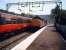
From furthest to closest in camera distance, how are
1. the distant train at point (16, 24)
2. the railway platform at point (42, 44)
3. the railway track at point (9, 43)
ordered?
the distant train at point (16, 24) → the railway track at point (9, 43) → the railway platform at point (42, 44)

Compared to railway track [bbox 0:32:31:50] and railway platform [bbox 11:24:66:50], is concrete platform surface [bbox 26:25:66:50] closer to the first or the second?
railway platform [bbox 11:24:66:50]

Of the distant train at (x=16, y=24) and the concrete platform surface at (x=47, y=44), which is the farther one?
the distant train at (x=16, y=24)

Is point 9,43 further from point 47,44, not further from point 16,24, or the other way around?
point 16,24

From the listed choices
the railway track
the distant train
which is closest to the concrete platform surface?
the railway track

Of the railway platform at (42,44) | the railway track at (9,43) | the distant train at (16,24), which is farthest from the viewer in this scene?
the distant train at (16,24)

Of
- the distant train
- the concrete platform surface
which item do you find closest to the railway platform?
the concrete platform surface

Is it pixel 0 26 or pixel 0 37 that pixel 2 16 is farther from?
pixel 0 37

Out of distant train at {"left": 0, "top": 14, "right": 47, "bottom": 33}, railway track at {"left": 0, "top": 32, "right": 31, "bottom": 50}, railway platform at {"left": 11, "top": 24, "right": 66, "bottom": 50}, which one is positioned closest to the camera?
railway platform at {"left": 11, "top": 24, "right": 66, "bottom": 50}

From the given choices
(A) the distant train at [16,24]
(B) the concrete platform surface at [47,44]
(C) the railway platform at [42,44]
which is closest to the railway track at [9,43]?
(C) the railway platform at [42,44]

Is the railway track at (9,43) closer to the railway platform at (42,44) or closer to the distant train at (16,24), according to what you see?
the railway platform at (42,44)

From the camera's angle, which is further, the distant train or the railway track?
the distant train

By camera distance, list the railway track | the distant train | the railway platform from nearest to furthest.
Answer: the railway platform
the railway track
the distant train

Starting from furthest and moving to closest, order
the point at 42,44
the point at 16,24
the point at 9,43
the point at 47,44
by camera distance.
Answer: the point at 16,24 → the point at 9,43 → the point at 47,44 → the point at 42,44

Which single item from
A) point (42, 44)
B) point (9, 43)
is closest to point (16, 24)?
point (9, 43)
